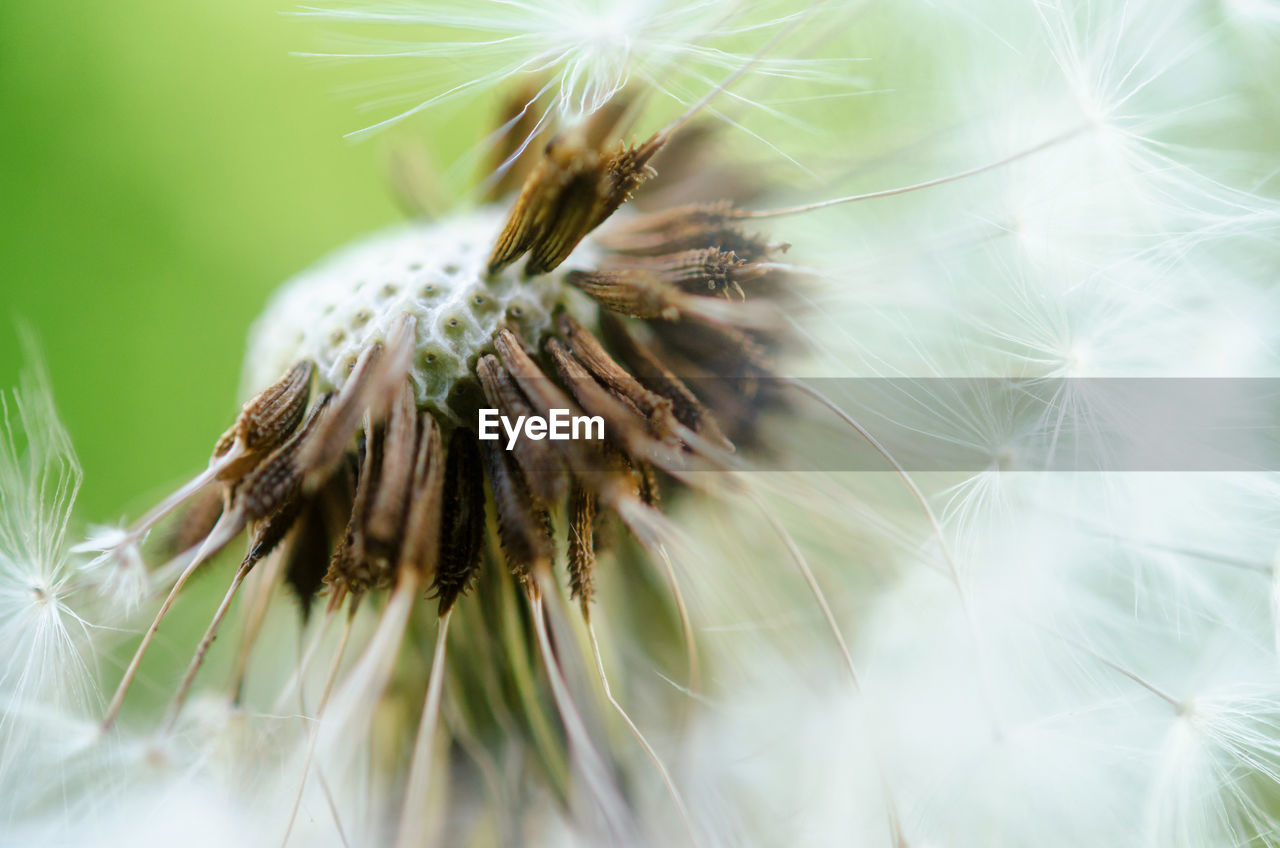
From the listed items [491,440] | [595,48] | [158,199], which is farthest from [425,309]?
[158,199]

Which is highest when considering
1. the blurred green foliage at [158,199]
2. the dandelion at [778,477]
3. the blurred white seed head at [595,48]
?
the blurred green foliage at [158,199]

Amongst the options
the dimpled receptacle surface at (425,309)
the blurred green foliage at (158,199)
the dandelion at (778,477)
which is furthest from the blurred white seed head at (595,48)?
the blurred green foliage at (158,199)

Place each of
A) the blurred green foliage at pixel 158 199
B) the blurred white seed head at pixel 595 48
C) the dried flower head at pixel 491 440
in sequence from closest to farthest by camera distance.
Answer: the dried flower head at pixel 491 440, the blurred white seed head at pixel 595 48, the blurred green foliage at pixel 158 199

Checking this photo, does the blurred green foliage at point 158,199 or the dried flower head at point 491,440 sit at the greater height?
the blurred green foliage at point 158,199

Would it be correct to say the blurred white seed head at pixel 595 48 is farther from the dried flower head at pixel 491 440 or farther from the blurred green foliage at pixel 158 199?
the blurred green foliage at pixel 158 199

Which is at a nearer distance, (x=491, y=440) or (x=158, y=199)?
(x=491, y=440)

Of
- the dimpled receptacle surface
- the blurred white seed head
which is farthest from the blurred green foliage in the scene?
the dimpled receptacle surface

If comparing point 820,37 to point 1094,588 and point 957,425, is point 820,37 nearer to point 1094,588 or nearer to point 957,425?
point 957,425

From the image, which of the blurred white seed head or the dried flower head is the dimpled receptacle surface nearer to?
the dried flower head

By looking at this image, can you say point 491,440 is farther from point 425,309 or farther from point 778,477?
point 778,477
